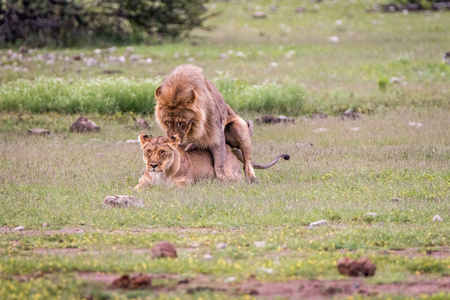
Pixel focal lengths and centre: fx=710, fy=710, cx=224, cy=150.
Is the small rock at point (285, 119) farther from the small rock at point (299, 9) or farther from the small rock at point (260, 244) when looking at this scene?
the small rock at point (299, 9)

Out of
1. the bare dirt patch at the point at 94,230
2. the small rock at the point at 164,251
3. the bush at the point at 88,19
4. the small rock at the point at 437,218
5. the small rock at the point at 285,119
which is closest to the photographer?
the small rock at the point at 164,251

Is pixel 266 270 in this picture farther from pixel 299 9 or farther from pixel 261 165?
pixel 299 9

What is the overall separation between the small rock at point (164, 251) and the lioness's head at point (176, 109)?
3.66 metres

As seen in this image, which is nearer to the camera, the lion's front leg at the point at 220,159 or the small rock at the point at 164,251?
the small rock at the point at 164,251

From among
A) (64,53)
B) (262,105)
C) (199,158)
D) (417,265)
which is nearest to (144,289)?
(417,265)

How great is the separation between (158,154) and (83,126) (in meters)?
5.76

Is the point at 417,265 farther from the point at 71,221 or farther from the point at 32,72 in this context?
the point at 32,72

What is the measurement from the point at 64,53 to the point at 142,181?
1540 centimetres

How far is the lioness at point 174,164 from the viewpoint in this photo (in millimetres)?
10422

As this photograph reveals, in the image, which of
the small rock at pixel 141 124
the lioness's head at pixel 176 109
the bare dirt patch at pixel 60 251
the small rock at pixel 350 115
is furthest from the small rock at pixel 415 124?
the bare dirt patch at pixel 60 251

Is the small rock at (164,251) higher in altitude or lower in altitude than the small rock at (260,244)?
higher

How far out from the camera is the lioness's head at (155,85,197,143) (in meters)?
10.5

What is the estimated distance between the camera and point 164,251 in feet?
22.5

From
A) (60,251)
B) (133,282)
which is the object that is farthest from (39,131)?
(133,282)
